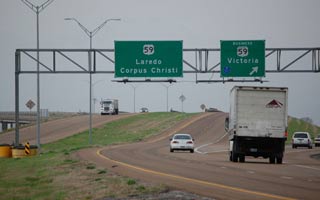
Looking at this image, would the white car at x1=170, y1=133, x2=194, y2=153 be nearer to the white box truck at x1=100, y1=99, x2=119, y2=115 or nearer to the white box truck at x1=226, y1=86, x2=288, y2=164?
the white box truck at x1=226, y1=86, x2=288, y2=164

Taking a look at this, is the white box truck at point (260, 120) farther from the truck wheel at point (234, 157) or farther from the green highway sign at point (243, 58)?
the green highway sign at point (243, 58)

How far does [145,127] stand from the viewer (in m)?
114

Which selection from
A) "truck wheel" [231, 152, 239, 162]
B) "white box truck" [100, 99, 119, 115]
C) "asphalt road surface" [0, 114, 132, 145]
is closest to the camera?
"truck wheel" [231, 152, 239, 162]

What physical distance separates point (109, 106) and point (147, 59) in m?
85.8

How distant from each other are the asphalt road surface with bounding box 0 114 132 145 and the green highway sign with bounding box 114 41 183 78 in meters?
37.7

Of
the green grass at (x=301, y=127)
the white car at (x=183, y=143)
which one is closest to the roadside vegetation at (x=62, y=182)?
the white car at (x=183, y=143)

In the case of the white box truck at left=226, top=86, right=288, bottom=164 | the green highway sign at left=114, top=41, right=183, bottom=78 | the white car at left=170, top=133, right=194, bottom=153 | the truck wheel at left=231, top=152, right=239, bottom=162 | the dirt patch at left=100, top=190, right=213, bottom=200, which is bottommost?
the white car at left=170, top=133, right=194, bottom=153

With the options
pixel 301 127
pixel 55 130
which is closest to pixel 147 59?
pixel 55 130

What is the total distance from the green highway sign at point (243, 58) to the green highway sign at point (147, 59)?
10.0 feet

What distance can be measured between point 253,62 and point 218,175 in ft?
81.6

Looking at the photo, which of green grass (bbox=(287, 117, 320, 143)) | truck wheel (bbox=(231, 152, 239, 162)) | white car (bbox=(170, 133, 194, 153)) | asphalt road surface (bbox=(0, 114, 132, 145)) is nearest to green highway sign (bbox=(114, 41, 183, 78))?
white car (bbox=(170, 133, 194, 153))

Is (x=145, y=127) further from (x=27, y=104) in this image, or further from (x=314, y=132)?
(x=27, y=104)

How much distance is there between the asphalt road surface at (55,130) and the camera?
95475 millimetres

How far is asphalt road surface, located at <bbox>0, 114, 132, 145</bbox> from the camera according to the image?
3759 inches
